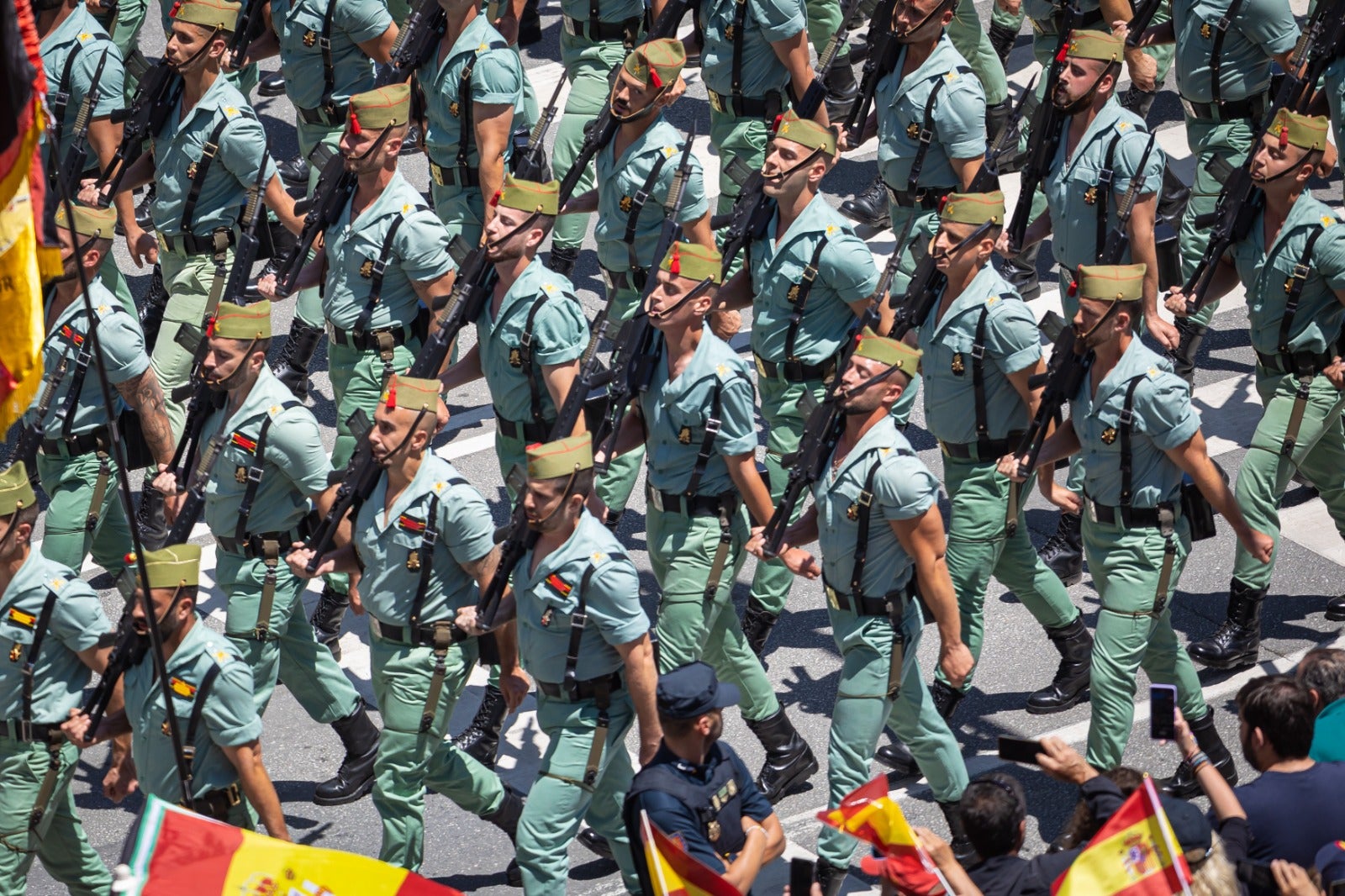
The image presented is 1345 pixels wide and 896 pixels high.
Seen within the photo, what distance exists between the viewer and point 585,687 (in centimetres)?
812

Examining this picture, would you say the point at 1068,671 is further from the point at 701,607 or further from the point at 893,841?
the point at 893,841

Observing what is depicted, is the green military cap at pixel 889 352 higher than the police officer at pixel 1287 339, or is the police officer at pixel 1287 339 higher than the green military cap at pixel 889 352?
the green military cap at pixel 889 352

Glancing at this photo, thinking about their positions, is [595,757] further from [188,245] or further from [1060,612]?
[188,245]

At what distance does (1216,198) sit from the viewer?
11477 millimetres

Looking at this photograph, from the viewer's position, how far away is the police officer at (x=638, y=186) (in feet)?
35.4

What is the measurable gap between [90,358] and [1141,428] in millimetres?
4724

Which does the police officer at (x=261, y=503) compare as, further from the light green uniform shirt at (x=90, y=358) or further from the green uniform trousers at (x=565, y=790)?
the green uniform trousers at (x=565, y=790)

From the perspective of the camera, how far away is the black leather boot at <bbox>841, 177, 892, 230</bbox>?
13.9 metres

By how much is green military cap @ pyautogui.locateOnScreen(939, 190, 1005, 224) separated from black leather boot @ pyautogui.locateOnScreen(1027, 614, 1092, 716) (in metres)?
1.83

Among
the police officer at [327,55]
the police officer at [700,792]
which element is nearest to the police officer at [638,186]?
the police officer at [327,55]

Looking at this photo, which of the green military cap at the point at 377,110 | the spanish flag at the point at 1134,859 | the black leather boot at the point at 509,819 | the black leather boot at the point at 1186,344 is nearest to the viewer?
the spanish flag at the point at 1134,859

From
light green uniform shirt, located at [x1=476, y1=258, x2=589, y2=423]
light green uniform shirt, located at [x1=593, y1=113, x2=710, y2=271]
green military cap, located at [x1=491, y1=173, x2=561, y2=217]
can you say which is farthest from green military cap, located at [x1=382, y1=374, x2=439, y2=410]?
light green uniform shirt, located at [x1=593, y1=113, x2=710, y2=271]

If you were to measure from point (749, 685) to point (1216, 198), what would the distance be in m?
4.02

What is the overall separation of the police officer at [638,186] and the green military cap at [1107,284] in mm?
2487
